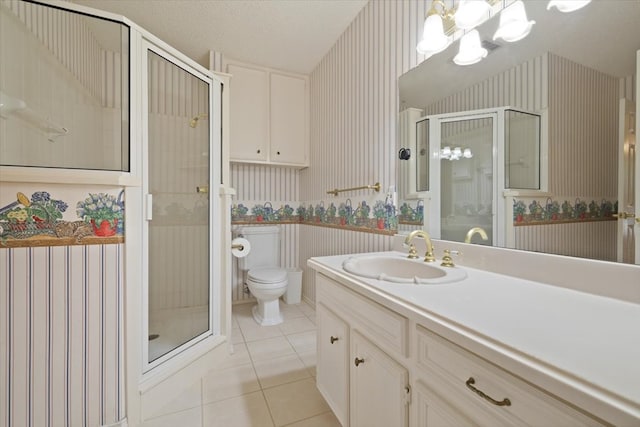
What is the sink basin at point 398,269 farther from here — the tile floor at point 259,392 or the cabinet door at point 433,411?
the tile floor at point 259,392

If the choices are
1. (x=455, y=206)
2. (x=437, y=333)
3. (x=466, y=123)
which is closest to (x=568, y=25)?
(x=466, y=123)

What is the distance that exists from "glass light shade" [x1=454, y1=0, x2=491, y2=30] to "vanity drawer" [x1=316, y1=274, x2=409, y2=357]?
1.28 m

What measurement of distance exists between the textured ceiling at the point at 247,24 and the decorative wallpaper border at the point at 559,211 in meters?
1.82

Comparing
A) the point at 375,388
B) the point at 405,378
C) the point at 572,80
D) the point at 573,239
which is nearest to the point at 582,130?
the point at 572,80

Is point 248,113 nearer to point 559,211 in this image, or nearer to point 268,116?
point 268,116

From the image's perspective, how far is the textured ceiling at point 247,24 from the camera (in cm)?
196

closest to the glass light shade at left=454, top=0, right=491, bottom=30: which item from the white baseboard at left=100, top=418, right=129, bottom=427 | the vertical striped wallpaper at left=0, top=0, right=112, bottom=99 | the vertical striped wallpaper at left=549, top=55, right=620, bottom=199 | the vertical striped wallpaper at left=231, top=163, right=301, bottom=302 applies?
the vertical striped wallpaper at left=549, top=55, right=620, bottom=199

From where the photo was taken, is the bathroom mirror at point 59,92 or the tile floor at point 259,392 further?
the tile floor at point 259,392

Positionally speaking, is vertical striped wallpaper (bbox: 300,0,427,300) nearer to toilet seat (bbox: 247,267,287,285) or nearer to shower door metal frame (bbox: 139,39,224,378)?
toilet seat (bbox: 247,267,287,285)

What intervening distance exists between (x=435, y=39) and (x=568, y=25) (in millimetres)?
529

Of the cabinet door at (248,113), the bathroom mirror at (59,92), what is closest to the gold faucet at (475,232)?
the bathroom mirror at (59,92)

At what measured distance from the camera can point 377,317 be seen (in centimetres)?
90

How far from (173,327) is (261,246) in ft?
4.06

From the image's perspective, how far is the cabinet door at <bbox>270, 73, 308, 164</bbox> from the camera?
9.20 feet
